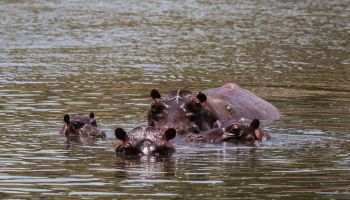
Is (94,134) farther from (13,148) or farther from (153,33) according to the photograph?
(153,33)

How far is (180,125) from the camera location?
557 inches

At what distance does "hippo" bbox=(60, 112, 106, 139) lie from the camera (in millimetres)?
14336

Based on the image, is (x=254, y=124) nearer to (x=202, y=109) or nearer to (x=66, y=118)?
(x=202, y=109)

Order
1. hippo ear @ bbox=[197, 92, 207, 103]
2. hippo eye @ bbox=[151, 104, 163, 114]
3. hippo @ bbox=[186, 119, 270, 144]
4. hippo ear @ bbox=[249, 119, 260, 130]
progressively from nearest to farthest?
hippo ear @ bbox=[249, 119, 260, 130] → hippo @ bbox=[186, 119, 270, 144] → hippo eye @ bbox=[151, 104, 163, 114] → hippo ear @ bbox=[197, 92, 207, 103]

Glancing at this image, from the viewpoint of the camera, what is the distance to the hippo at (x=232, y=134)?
45.0 feet

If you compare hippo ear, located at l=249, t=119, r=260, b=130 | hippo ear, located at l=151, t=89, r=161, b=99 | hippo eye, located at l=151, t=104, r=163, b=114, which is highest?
hippo ear, located at l=151, t=89, r=161, b=99

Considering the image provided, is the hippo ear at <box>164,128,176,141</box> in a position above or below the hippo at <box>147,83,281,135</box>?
below

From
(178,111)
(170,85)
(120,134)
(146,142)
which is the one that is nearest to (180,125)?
(178,111)

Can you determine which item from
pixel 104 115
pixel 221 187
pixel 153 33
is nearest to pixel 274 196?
pixel 221 187

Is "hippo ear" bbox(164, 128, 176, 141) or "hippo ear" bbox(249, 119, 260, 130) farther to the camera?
"hippo ear" bbox(249, 119, 260, 130)

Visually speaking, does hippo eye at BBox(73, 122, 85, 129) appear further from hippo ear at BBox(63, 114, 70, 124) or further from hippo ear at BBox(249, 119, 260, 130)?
hippo ear at BBox(249, 119, 260, 130)

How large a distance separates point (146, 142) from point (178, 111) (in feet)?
5.84

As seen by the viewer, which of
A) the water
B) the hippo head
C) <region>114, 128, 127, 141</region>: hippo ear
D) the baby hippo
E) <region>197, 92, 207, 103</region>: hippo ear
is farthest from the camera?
<region>197, 92, 207, 103</region>: hippo ear

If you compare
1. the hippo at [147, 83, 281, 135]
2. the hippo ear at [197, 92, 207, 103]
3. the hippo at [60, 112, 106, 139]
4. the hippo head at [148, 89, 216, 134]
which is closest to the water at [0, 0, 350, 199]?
the hippo at [60, 112, 106, 139]
